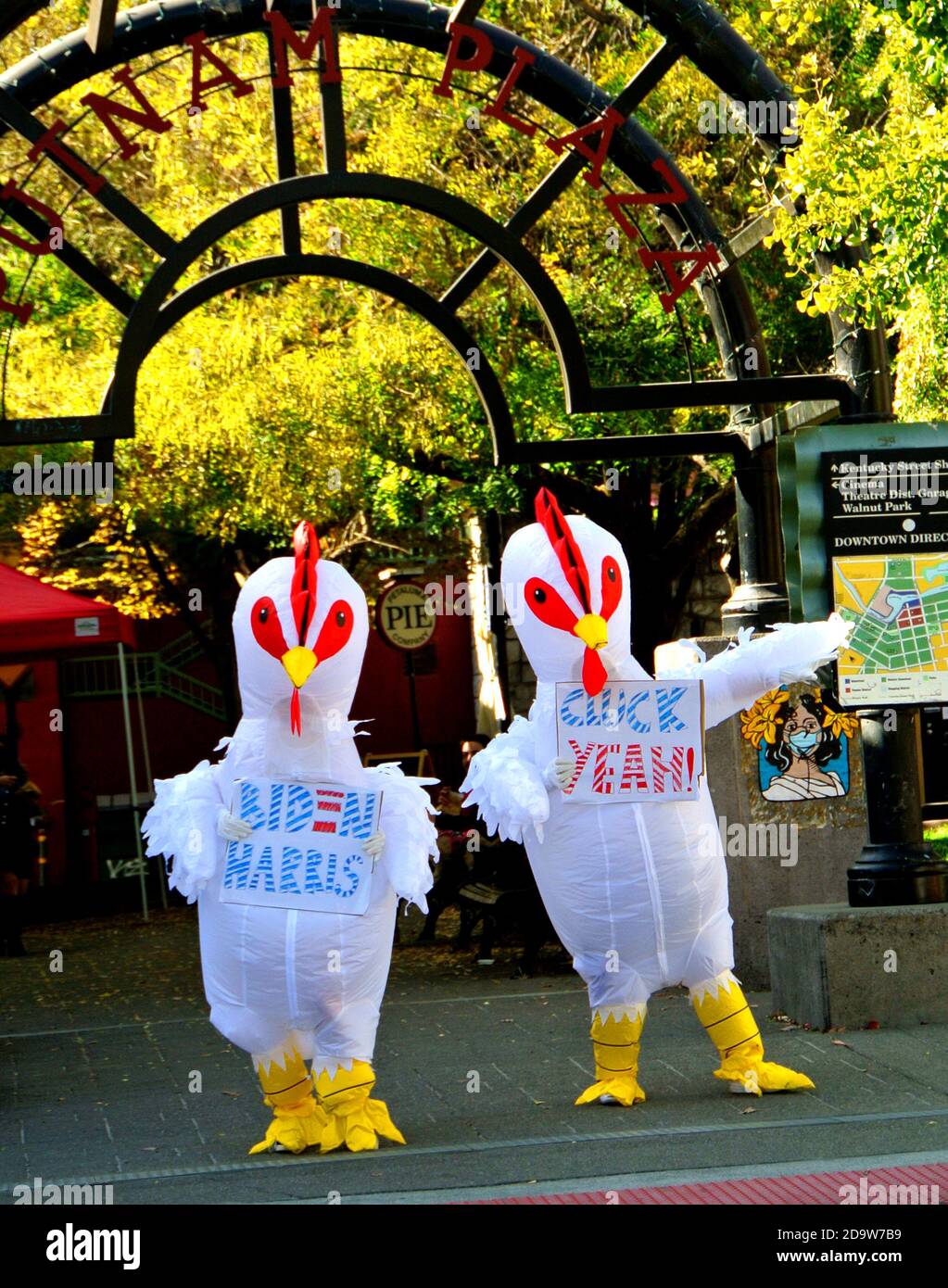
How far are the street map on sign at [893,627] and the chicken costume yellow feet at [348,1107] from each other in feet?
10.2

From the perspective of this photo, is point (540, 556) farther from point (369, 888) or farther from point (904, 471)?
point (904, 471)

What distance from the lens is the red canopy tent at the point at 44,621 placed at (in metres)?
11.2

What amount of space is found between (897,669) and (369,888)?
10.3ft

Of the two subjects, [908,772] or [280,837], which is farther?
[908,772]

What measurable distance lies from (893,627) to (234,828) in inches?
137

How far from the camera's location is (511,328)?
13.5m

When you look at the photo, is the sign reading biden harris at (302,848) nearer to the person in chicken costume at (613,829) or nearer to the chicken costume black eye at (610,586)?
the person in chicken costume at (613,829)

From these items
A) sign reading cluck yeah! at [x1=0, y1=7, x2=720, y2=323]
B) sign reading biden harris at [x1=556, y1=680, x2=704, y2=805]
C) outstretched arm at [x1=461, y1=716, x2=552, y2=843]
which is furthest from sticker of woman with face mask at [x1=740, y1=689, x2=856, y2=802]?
outstretched arm at [x1=461, y1=716, x2=552, y2=843]

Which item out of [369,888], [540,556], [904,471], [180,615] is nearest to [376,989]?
[369,888]

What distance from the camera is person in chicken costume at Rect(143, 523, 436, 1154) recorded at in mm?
6172

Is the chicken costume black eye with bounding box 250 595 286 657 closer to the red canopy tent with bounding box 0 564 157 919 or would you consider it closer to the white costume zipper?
the white costume zipper

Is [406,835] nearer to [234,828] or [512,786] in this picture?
[512,786]

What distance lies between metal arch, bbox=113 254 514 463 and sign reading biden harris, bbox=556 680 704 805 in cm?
185

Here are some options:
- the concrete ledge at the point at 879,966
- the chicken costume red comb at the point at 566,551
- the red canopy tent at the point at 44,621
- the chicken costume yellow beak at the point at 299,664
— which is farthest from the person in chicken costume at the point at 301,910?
the red canopy tent at the point at 44,621
